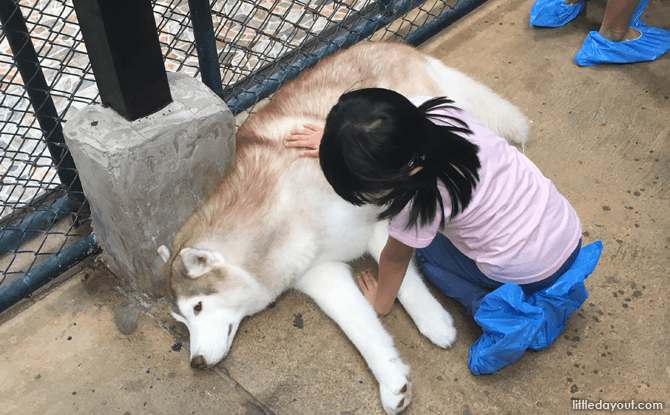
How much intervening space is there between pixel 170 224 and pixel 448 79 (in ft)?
6.07

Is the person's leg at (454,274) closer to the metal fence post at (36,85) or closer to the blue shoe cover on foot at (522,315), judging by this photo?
the blue shoe cover on foot at (522,315)

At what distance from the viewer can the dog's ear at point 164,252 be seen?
2.46 meters

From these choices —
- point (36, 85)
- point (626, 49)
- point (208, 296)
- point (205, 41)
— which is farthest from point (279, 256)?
point (626, 49)

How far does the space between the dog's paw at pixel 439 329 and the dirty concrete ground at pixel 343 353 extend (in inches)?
1.7

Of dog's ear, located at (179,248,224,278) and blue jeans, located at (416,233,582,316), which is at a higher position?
dog's ear, located at (179,248,224,278)

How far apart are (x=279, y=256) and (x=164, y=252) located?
0.51 meters

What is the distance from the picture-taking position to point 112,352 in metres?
2.55

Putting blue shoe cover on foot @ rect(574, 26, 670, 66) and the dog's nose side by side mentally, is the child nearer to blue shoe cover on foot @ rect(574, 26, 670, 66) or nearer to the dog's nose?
the dog's nose


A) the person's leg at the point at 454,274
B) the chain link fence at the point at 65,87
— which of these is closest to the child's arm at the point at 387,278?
the person's leg at the point at 454,274

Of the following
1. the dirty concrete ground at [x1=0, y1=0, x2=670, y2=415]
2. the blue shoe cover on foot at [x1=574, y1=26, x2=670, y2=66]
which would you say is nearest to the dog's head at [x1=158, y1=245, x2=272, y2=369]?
the dirty concrete ground at [x1=0, y1=0, x2=670, y2=415]

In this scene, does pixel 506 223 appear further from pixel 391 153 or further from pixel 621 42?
pixel 621 42

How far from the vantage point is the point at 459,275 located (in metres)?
2.64

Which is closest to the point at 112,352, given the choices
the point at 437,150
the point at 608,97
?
the point at 437,150

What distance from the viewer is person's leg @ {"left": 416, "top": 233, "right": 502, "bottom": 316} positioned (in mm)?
2521
